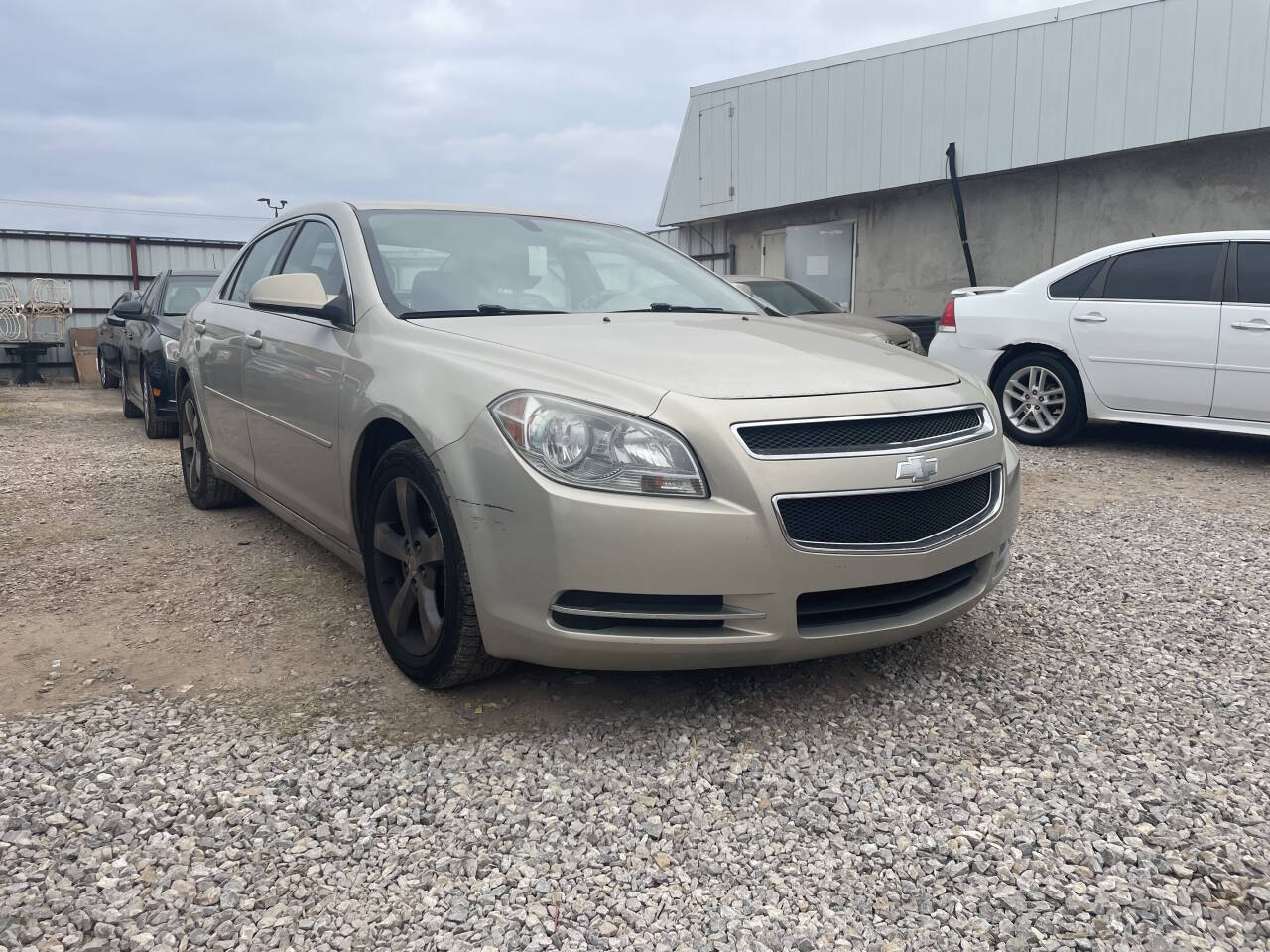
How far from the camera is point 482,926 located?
192cm

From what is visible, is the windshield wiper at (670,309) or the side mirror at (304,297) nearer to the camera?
the side mirror at (304,297)

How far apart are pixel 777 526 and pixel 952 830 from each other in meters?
0.79

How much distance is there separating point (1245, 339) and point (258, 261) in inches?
234

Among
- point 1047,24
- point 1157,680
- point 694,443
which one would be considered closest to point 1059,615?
point 1157,680

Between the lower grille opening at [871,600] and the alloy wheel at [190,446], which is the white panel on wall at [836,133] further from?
the lower grille opening at [871,600]

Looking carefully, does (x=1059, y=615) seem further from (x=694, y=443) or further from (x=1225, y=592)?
(x=694, y=443)

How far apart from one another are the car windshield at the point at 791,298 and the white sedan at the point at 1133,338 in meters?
1.46

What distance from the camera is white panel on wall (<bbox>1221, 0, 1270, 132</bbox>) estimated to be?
9.77 m

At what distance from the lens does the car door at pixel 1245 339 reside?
6.29 metres

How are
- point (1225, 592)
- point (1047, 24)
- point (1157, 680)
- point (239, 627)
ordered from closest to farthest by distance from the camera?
point (1157, 680)
point (239, 627)
point (1225, 592)
point (1047, 24)

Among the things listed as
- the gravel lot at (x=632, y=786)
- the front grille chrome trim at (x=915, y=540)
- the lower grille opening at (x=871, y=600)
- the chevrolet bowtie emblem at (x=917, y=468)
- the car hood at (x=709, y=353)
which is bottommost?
the gravel lot at (x=632, y=786)

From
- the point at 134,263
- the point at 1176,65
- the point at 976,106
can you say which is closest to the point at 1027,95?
the point at 976,106

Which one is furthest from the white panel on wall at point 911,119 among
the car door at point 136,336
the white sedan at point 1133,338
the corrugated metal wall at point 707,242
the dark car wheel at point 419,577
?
the dark car wheel at point 419,577

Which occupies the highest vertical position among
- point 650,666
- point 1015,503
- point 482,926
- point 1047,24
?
A: point 1047,24
